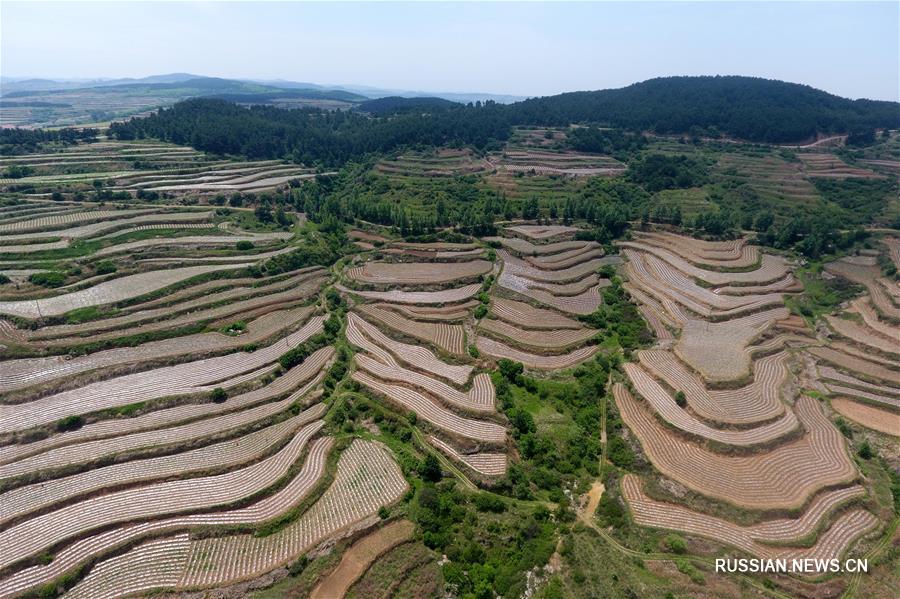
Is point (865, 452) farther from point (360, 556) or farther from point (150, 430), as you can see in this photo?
point (150, 430)

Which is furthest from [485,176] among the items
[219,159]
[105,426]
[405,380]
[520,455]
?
[105,426]

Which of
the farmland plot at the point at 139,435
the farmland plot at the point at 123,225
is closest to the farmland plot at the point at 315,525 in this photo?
the farmland plot at the point at 139,435

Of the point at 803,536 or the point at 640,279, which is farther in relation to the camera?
the point at 640,279

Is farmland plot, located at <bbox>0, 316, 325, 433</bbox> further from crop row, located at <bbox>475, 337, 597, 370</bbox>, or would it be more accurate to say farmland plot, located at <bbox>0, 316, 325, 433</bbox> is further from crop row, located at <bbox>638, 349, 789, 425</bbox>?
crop row, located at <bbox>638, 349, 789, 425</bbox>

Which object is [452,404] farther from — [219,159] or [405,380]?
[219,159]

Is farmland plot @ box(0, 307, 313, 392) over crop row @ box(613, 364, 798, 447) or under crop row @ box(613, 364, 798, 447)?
over

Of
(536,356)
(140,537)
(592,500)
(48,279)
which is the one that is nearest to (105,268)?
(48,279)

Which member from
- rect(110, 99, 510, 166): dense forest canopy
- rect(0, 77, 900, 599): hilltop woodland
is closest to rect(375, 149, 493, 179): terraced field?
rect(0, 77, 900, 599): hilltop woodland
